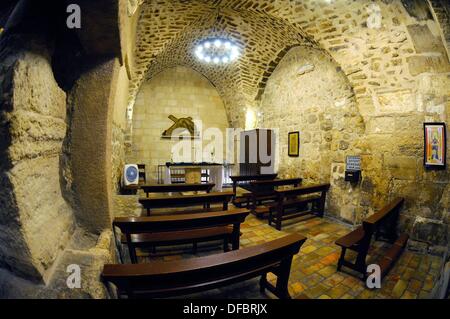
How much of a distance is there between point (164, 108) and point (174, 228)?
6.54m

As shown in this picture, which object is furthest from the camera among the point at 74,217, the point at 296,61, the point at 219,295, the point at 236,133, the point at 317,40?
the point at 236,133

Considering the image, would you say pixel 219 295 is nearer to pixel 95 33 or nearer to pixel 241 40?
pixel 95 33

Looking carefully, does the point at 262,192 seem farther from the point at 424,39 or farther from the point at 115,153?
the point at 424,39

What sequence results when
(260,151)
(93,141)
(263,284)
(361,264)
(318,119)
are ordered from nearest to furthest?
(93,141), (263,284), (361,264), (318,119), (260,151)

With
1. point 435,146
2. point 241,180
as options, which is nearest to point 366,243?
point 435,146

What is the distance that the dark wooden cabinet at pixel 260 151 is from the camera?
242 inches

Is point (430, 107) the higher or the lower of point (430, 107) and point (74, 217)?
the higher

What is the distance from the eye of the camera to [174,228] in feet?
6.94

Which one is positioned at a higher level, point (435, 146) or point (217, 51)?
point (217, 51)

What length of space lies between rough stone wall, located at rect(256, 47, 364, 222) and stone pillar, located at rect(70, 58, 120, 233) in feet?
14.1

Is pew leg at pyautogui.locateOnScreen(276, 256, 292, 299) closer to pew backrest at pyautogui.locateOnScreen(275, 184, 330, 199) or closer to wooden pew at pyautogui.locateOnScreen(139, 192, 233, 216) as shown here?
wooden pew at pyautogui.locateOnScreen(139, 192, 233, 216)
